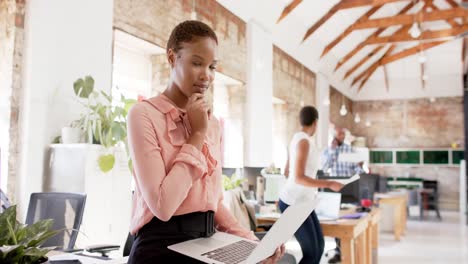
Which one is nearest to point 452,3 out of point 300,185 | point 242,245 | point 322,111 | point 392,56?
point 392,56

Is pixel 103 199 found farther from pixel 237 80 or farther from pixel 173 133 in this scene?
pixel 237 80

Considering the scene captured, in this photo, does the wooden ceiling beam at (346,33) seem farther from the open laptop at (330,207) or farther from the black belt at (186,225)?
the black belt at (186,225)

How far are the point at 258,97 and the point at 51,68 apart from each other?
4306 millimetres

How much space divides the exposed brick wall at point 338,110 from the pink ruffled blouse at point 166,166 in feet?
40.8

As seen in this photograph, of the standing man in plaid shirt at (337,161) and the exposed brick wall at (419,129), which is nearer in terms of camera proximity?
the standing man in plaid shirt at (337,161)

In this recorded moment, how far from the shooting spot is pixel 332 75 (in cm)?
1273

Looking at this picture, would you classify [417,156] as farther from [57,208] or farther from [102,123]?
[57,208]

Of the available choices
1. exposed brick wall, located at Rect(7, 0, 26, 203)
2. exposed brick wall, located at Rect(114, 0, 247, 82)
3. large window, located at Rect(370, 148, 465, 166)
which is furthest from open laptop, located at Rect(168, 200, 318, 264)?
large window, located at Rect(370, 148, 465, 166)

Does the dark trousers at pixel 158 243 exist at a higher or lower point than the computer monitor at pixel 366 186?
higher

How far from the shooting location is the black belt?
1.02 meters

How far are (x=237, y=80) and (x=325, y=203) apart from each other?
3.47 metres

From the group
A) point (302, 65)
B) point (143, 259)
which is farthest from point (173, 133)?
point (302, 65)

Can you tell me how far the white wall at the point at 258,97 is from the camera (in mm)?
7191

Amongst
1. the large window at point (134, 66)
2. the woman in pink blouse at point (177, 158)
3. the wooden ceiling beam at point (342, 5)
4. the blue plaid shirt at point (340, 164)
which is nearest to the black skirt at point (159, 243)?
the woman in pink blouse at point (177, 158)
